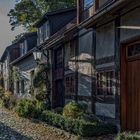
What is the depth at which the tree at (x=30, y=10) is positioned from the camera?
3878 centimetres

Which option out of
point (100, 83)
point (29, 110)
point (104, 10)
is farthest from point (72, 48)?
point (104, 10)

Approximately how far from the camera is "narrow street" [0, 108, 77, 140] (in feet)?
46.1

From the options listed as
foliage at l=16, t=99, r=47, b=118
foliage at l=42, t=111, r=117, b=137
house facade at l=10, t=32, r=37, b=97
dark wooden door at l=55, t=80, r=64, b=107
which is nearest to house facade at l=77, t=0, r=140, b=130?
foliage at l=42, t=111, r=117, b=137

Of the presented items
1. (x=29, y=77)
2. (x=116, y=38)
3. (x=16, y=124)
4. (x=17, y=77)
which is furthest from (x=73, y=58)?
(x=17, y=77)

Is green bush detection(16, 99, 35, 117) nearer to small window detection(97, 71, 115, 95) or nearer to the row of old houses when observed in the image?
the row of old houses

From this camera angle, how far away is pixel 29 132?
50.8 ft

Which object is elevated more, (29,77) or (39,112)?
(29,77)

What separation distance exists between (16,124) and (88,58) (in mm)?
4603

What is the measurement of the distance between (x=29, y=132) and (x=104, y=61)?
160 inches

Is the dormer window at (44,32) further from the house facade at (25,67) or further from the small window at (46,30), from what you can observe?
the house facade at (25,67)

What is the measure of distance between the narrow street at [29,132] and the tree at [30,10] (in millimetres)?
21549

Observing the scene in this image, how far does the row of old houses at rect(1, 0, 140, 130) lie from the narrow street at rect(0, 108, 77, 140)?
2.00 metres

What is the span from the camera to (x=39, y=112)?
20.3 m

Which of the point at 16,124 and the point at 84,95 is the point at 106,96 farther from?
the point at 16,124
